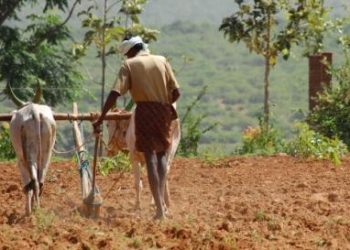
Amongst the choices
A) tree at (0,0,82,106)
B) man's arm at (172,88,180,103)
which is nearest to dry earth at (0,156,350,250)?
man's arm at (172,88,180,103)

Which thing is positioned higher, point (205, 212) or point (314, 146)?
point (205, 212)

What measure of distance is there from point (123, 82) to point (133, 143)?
61 centimetres

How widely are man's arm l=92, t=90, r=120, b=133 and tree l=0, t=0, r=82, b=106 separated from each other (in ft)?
40.4

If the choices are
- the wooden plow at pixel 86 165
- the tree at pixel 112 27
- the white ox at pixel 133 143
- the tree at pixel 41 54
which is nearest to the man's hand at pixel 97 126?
the wooden plow at pixel 86 165

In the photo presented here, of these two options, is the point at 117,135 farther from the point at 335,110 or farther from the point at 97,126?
the point at 335,110

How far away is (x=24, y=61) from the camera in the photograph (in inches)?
843

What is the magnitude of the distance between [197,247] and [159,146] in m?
1.57

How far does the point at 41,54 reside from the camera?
22328mm

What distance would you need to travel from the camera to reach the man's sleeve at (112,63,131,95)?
28.0ft

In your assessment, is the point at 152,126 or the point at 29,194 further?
the point at 152,126

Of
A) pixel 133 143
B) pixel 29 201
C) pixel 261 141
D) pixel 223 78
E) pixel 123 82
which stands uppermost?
pixel 123 82

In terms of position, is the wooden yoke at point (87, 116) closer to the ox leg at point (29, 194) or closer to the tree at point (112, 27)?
the ox leg at point (29, 194)

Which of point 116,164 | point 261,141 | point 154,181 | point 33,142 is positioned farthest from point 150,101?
point 261,141

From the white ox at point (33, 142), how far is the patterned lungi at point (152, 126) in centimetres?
68
